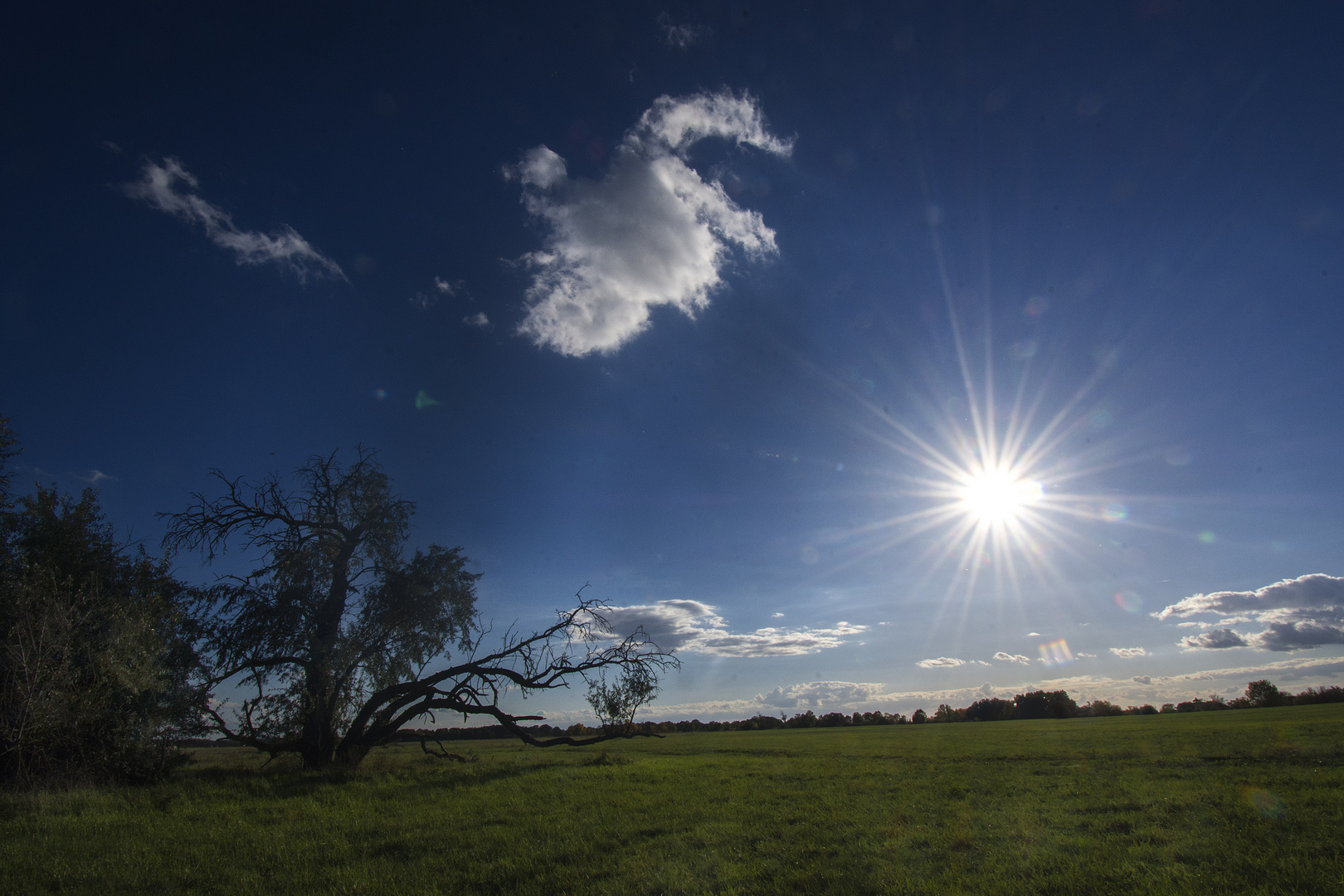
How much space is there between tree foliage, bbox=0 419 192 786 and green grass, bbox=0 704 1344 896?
1935 mm

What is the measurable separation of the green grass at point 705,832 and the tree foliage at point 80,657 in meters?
1.94

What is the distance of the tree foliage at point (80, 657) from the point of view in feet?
45.0

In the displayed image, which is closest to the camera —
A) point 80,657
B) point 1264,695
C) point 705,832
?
point 705,832

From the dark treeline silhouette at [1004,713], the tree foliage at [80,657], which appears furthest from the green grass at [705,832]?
the dark treeline silhouette at [1004,713]

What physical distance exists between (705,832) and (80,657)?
16.8m

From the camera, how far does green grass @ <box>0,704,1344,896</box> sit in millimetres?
7730

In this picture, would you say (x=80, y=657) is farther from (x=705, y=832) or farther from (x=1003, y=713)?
(x=1003, y=713)

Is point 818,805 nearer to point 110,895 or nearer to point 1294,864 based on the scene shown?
point 1294,864

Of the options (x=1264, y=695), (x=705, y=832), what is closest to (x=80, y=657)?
(x=705, y=832)

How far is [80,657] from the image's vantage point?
1537cm

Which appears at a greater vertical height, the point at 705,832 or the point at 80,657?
the point at 80,657

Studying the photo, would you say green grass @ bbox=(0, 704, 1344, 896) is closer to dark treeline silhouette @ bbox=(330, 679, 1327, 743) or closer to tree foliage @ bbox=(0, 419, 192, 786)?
tree foliage @ bbox=(0, 419, 192, 786)

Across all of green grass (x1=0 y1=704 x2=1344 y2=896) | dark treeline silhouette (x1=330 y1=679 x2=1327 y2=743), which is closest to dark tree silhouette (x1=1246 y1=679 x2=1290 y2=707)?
dark treeline silhouette (x1=330 y1=679 x2=1327 y2=743)

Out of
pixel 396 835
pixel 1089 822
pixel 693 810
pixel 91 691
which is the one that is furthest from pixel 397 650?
pixel 1089 822
